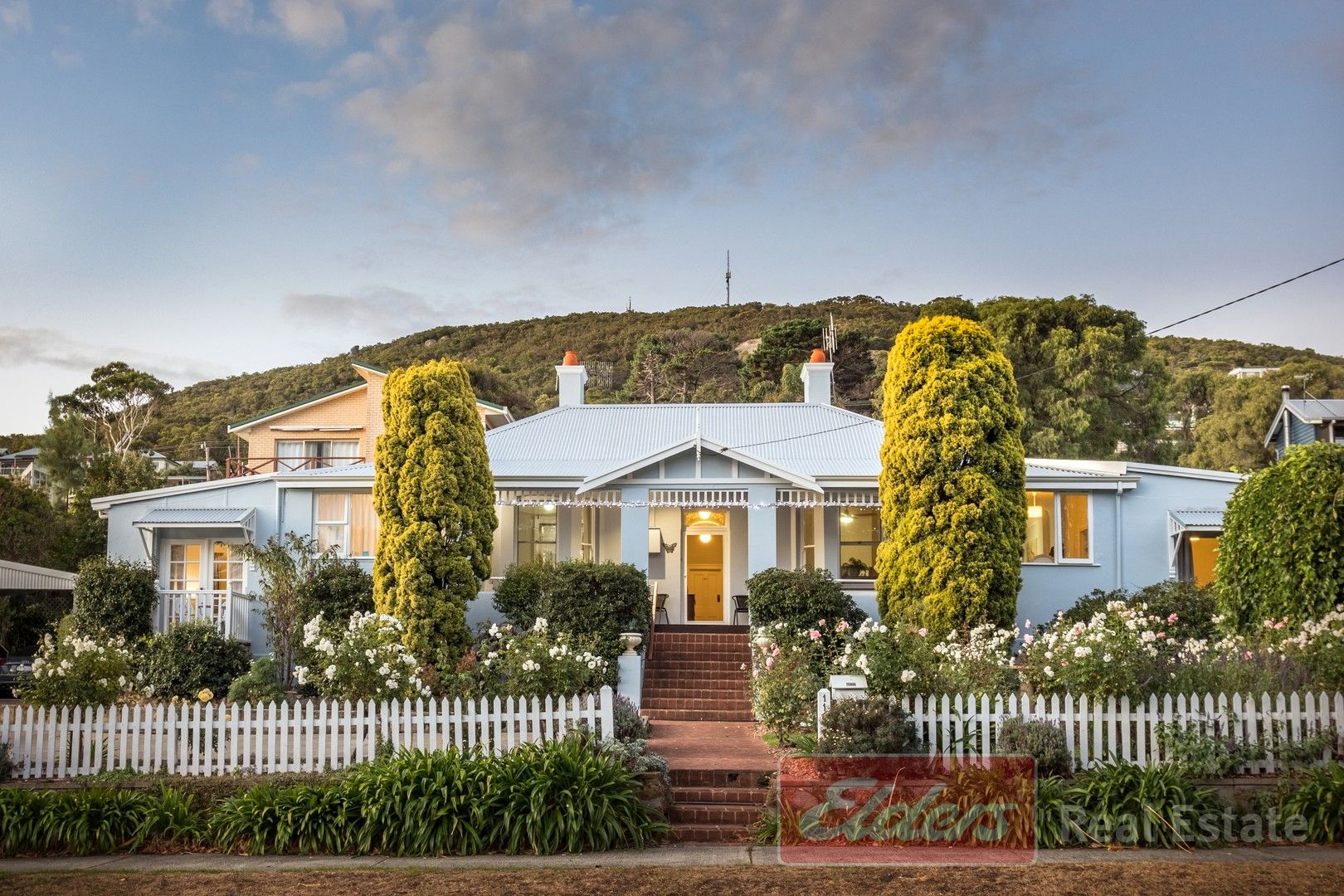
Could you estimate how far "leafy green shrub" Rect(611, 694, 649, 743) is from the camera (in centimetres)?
1162

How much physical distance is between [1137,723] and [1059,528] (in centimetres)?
1031

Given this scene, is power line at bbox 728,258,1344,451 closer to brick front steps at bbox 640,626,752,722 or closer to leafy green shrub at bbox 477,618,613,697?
brick front steps at bbox 640,626,752,722

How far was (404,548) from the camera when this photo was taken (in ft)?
52.6

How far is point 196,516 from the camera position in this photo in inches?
810

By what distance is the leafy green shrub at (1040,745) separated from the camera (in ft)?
33.6

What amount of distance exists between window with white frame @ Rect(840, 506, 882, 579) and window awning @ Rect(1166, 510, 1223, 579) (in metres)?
5.43

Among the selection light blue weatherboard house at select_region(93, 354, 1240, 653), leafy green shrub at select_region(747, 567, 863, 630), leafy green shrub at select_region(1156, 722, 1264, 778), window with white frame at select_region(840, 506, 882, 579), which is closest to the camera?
leafy green shrub at select_region(1156, 722, 1264, 778)

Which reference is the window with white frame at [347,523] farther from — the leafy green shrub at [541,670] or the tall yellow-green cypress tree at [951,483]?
the tall yellow-green cypress tree at [951,483]

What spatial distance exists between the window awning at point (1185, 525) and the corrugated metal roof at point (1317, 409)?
1742 cm

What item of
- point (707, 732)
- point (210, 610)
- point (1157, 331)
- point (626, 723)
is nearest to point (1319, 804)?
point (626, 723)

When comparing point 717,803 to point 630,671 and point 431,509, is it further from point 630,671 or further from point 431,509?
point 431,509

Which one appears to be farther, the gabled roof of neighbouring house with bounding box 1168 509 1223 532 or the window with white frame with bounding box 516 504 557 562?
the window with white frame with bounding box 516 504 557 562

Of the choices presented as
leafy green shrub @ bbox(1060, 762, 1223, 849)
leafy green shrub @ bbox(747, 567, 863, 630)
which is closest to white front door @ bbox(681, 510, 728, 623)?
leafy green shrub @ bbox(747, 567, 863, 630)

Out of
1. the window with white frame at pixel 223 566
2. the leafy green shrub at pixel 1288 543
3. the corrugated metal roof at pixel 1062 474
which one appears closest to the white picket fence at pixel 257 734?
the leafy green shrub at pixel 1288 543
